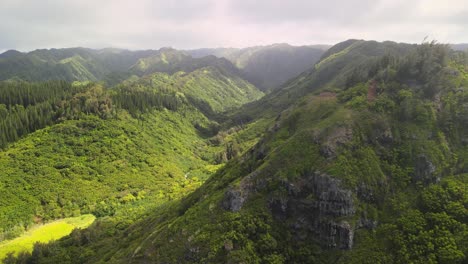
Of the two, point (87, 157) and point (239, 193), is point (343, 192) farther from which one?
point (87, 157)

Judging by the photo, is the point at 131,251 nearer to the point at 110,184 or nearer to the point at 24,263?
the point at 24,263

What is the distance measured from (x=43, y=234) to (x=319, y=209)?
7989 cm

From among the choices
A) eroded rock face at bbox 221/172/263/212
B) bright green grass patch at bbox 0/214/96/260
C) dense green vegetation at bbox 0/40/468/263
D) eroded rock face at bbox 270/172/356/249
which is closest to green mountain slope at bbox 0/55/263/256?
bright green grass patch at bbox 0/214/96/260

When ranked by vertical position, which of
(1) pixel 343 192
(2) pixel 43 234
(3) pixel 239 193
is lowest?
(2) pixel 43 234

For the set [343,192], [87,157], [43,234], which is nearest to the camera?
[343,192]

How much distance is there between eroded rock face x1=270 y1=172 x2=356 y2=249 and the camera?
136 feet

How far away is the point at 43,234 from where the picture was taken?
8606 cm

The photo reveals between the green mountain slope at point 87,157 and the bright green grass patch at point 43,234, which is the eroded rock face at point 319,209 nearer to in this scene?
the green mountain slope at point 87,157

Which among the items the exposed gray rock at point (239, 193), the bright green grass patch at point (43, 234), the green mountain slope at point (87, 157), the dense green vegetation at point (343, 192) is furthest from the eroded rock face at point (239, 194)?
the bright green grass patch at point (43, 234)

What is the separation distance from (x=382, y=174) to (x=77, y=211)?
92316 mm

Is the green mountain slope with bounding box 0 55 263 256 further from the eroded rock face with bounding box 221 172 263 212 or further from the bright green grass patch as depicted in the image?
the eroded rock face with bounding box 221 172 263 212

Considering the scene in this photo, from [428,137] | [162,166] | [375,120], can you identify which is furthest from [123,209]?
[428,137]

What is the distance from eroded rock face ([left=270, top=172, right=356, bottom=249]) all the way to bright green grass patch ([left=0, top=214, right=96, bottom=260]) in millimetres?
68064

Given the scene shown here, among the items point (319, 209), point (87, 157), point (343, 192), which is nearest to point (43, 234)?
point (87, 157)
